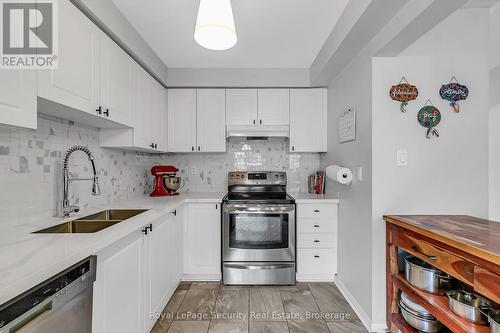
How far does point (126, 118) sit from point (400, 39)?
2137mm

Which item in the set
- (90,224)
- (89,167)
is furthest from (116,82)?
(90,224)

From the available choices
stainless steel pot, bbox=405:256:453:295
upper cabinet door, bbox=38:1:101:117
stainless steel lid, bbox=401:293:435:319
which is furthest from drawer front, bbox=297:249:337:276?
upper cabinet door, bbox=38:1:101:117

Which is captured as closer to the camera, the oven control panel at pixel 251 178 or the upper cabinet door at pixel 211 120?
the upper cabinet door at pixel 211 120

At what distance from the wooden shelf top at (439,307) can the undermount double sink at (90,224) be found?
1.94 meters

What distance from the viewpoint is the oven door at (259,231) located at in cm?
253

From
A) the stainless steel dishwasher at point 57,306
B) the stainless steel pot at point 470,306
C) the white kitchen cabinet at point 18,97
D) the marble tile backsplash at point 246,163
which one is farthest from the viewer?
the marble tile backsplash at point 246,163

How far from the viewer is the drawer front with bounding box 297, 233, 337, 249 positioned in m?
2.60

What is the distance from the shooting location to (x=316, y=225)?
2.61 meters

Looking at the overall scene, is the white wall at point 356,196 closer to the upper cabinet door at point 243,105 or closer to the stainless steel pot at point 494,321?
the stainless steel pot at point 494,321

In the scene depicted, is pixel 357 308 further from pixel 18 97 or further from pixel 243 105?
pixel 18 97

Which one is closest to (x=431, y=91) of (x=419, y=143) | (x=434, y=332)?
(x=419, y=143)

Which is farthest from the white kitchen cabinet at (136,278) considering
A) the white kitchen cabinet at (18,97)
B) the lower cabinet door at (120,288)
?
the white kitchen cabinet at (18,97)

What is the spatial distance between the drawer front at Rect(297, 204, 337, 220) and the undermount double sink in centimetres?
158

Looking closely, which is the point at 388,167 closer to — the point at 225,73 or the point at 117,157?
the point at 225,73
